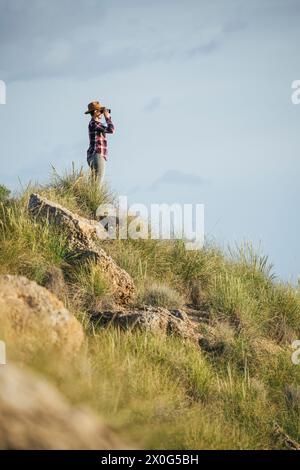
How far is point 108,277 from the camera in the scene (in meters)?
9.86

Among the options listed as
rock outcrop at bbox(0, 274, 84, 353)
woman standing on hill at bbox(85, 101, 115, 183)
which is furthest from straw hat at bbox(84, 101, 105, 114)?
rock outcrop at bbox(0, 274, 84, 353)

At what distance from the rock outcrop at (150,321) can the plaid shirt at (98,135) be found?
5.23 meters

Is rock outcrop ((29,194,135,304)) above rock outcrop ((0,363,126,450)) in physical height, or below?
above

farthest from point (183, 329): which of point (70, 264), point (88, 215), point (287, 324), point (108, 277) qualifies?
point (88, 215)

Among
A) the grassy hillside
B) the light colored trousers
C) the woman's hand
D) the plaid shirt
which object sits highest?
the woman's hand

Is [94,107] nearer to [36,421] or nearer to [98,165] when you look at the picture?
[98,165]

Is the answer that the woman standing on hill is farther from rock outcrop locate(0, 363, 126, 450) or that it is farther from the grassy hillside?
rock outcrop locate(0, 363, 126, 450)

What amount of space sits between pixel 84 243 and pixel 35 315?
15.0 ft

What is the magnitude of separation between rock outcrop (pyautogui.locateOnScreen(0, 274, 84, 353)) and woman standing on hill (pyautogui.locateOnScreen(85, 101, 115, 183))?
25.5ft

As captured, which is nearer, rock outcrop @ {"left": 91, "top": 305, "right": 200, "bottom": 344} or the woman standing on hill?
rock outcrop @ {"left": 91, "top": 305, "right": 200, "bottom": 344}

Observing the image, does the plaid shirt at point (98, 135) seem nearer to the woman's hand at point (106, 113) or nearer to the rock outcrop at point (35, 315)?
the woman's hand at point (106, 113)

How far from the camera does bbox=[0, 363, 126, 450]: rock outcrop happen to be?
3600 mm

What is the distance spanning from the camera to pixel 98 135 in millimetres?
13844

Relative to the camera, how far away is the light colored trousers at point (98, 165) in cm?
1391
